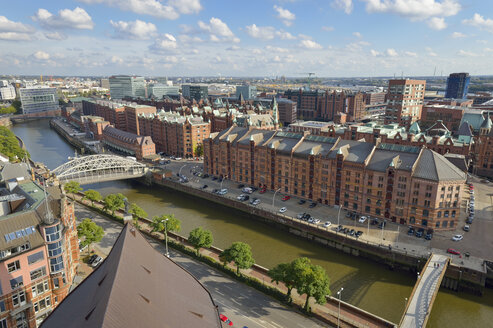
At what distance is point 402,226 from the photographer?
77500mm

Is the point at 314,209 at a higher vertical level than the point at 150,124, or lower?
lower

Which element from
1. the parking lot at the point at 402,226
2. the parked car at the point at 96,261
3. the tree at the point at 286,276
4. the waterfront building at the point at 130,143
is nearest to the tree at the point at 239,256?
the tree at the point at 286,276

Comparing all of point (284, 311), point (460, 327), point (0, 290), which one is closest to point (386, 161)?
point (460, 327)

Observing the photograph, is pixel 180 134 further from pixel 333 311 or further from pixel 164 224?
pixel 333 311

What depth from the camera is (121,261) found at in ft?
94.3

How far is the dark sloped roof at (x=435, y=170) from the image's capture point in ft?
241

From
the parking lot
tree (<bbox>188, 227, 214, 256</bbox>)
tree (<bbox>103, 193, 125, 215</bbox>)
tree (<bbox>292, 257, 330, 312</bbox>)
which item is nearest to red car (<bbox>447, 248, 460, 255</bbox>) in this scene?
the parking lot

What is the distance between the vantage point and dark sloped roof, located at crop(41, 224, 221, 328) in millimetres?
23742

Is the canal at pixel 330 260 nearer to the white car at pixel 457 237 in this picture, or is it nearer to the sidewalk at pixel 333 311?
the sidewalk at pixel 333 311

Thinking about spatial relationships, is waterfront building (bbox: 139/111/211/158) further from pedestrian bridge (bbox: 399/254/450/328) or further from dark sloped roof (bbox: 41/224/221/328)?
dark sloped roof (bbox: 41/224/221/328)

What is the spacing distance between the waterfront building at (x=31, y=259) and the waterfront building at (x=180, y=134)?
96679mm

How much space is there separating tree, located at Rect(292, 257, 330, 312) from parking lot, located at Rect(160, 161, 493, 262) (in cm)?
2767

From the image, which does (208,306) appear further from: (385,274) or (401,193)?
(401,193)

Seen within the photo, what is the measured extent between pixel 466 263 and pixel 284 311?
38036 millimetres
